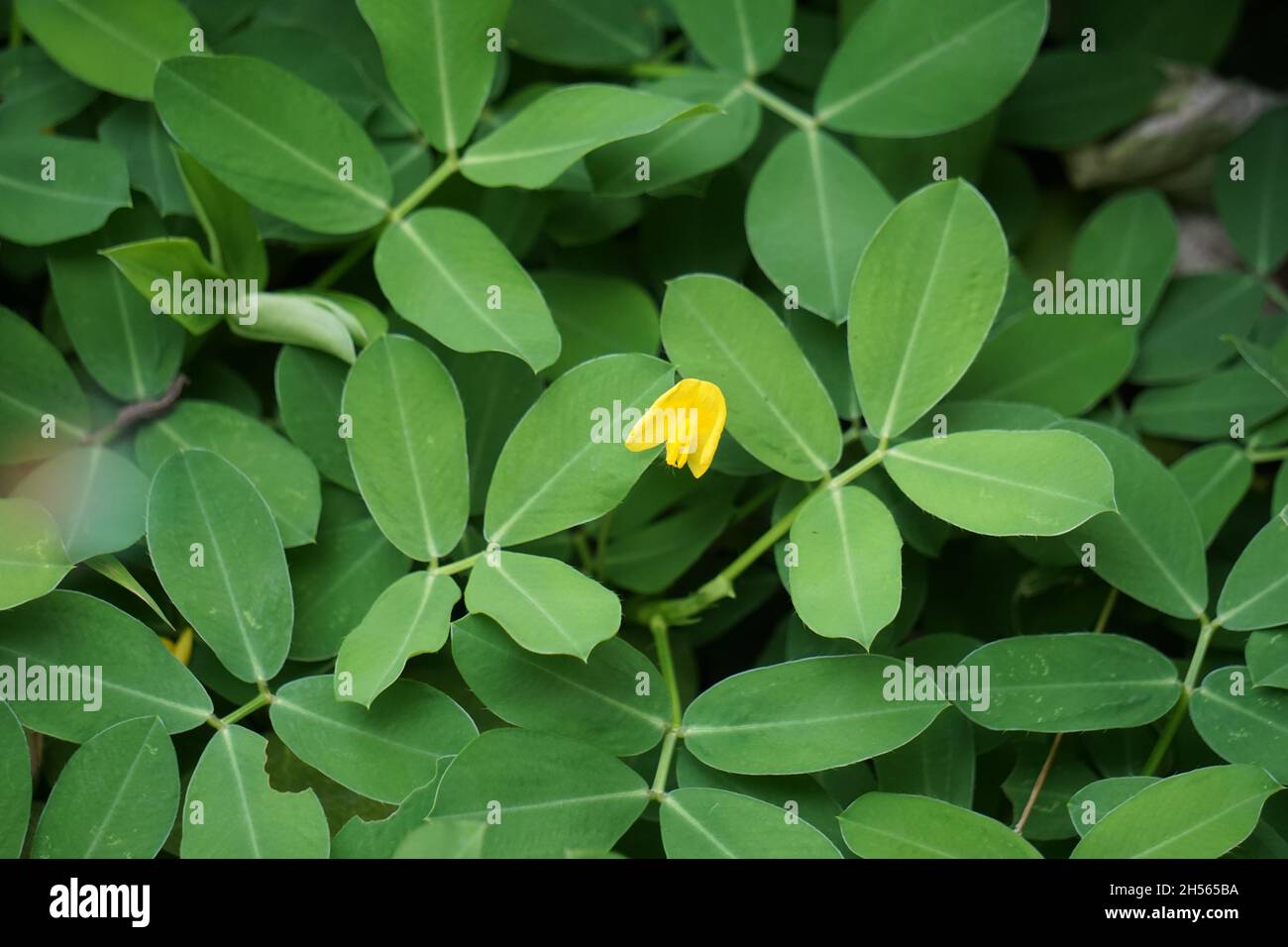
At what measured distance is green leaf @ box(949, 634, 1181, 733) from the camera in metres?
1.15

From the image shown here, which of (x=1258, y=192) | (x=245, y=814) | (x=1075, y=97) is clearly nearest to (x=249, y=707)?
(x=245, y=814)

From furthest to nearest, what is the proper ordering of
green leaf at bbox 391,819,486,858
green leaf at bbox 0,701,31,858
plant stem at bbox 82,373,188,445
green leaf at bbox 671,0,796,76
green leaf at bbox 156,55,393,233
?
green leaf at bbox 671,0,796,76 → plant stem at bbox 82,373,188,445 → green leaf at bbox 156,55,393,233 → green leaf at bbox 0,701,31,858 → green leaf at bbox 391,819,486,858

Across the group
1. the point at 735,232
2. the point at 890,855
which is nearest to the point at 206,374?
the point at 735,232

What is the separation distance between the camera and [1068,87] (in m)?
1.60

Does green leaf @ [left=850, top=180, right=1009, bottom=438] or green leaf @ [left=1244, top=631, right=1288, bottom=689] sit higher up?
green leaf @ [left=850, top=180, right=1009, bottom=438]

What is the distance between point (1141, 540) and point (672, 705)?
0.53 meters

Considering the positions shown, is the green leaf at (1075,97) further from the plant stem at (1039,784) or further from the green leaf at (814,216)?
Result: the plant stem at (1039,784)

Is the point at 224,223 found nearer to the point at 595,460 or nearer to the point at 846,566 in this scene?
the point at 595,460

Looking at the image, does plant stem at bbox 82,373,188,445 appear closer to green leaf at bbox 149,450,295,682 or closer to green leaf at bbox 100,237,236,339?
green leaf at bbox 100,237,236,339

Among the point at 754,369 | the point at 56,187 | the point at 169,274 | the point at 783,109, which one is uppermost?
the point at 783,109

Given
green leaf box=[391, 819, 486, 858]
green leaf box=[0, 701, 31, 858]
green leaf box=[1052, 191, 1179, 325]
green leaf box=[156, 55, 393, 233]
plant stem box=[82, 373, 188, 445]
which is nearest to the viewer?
green leaf box=[391, 819, 486, 858]

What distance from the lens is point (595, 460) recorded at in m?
1.14

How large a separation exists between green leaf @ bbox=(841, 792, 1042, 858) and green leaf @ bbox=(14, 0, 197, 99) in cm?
112

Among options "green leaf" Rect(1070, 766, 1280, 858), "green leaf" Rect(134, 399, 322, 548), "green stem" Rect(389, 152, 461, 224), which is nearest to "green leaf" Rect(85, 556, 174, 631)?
"green leaf" Rect(134, 399, 322, 548)
